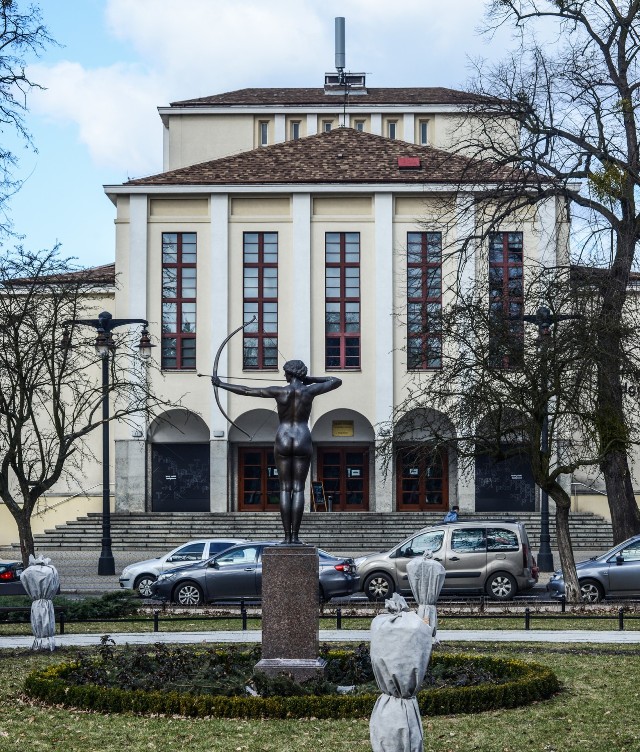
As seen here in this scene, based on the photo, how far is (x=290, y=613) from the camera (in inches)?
539

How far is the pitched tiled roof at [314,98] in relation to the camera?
64.6 meters

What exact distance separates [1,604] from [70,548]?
68.8ft

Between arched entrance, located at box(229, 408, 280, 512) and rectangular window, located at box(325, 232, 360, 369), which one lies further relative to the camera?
arched entrance, located at box(229, 408, 280, 512)

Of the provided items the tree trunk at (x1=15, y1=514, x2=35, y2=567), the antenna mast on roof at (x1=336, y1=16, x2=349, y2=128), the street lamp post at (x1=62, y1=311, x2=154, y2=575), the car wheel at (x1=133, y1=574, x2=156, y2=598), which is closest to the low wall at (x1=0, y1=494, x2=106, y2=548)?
the street lamp post at (x1=62, y1=311, x2=154, y2=575)

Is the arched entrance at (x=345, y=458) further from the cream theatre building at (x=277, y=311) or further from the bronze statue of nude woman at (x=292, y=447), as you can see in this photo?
the bronze statue of nude woman at (x=292, y=447)

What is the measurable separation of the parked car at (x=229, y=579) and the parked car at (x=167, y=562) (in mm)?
2001

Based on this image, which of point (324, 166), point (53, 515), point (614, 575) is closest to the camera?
point (614, 575)

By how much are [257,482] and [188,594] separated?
2394 cm

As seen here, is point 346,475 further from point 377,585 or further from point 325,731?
point 325,731

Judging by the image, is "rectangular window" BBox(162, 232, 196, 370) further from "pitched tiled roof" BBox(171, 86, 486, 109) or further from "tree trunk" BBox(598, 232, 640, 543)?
"tree trunk" BBox(598, 232, 640, 543)

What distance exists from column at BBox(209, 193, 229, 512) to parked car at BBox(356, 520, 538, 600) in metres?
21.9

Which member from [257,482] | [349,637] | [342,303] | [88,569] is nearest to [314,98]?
[342,303]

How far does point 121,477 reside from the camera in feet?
158

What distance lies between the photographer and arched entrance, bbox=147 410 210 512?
160 feet
